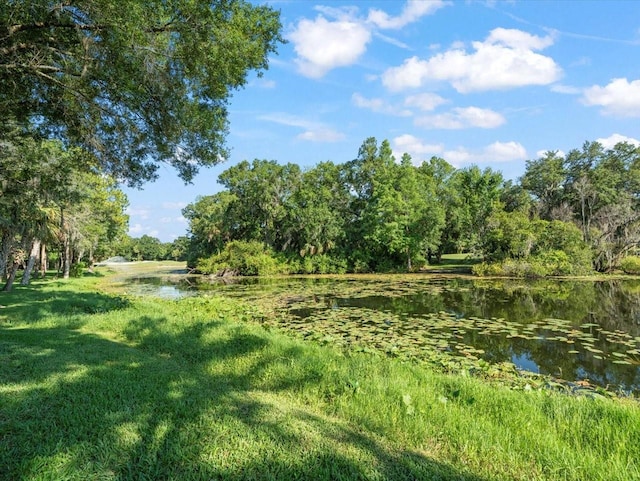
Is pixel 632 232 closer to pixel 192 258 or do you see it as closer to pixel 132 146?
pixel 132 146

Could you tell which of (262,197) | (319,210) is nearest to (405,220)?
(319,210)

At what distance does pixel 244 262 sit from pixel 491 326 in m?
29.0

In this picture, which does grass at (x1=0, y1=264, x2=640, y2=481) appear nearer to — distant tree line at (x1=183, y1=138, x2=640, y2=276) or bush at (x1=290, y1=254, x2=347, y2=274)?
distant tree line at (x1=183, y1=138, x2=640, y2=276)

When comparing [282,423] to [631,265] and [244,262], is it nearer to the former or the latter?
[244,262]

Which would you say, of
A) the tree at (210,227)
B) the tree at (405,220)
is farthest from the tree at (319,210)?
the tree at (210,227)

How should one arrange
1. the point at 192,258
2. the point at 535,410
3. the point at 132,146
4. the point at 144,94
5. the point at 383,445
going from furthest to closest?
the point at 192,258 → the point at 132,146 → the point at 144,94 → the point at 535,410 → the point at 383,445

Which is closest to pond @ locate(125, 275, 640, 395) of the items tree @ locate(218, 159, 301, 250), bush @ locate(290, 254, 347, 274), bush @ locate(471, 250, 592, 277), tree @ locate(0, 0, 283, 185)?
tree @ locate(0, 0, 283, 185)

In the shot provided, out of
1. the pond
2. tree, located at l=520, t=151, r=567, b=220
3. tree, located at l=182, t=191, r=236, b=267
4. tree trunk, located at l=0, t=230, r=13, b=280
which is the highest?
tree, located at l=520, t=151, r=567, b=220

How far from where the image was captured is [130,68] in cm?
639

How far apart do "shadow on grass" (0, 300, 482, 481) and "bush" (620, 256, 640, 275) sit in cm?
3430

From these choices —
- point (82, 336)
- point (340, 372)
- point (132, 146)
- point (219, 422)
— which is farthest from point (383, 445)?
point (132, 146)

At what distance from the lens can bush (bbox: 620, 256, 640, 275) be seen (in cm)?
2892

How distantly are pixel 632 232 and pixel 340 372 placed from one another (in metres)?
35.3

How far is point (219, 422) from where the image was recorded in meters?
3.48
